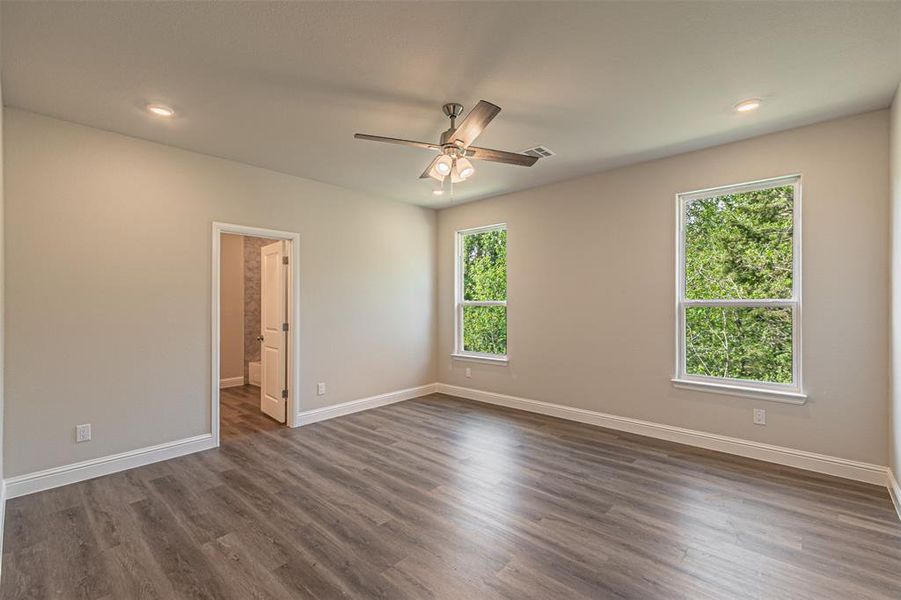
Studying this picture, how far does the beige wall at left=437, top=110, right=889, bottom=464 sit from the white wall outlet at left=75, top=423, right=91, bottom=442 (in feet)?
13.0

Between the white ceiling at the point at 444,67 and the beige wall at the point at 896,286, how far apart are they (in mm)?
282

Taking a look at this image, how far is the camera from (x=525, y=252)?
5152 millimetres

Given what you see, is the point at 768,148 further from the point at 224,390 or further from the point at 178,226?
the point at 224,390

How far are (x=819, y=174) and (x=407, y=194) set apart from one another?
4020 mm

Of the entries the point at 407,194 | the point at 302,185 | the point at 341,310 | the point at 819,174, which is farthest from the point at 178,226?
the point at 819,174

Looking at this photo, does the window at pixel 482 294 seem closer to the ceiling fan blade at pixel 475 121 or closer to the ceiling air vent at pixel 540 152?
the ceiling air vent at pixel 540 152

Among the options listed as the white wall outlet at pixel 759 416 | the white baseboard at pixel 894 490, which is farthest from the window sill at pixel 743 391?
the white baseboard at pixel 894 490

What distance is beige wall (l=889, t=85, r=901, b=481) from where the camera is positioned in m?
2.68

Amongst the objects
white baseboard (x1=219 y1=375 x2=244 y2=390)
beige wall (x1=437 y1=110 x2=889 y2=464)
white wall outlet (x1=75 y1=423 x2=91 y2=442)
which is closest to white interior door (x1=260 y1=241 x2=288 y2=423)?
white wall outlet (x1=75 y1=423 x2=91 y2=442)

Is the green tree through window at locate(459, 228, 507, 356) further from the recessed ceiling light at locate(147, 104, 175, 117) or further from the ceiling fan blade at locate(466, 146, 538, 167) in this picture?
the recessed ceiling light at locate(147, 104, 175, 117)

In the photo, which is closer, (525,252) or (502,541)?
(502,541)

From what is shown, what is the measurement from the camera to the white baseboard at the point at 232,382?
6.58 meters

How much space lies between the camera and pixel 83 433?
3.17 meters

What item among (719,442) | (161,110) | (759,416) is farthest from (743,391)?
(161,110)
